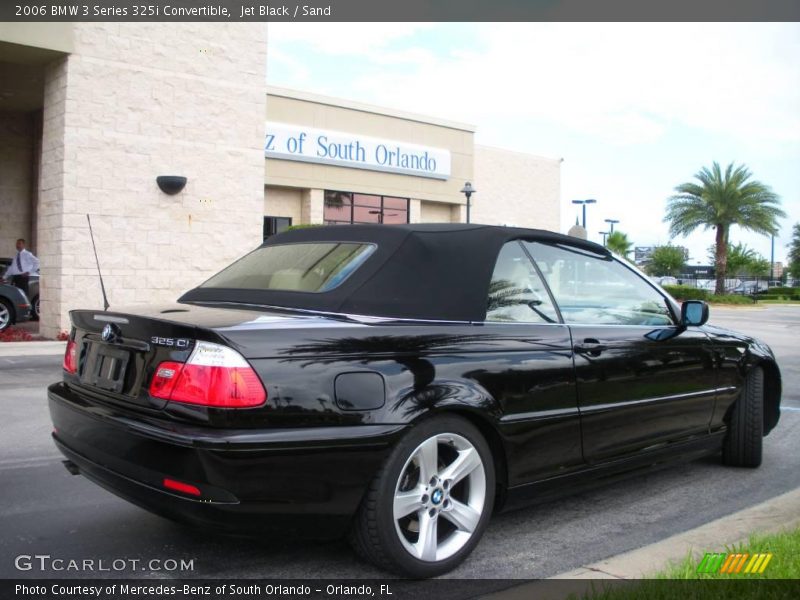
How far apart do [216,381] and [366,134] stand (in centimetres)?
2769

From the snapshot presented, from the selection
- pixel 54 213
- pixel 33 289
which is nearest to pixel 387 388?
pixel 54 213

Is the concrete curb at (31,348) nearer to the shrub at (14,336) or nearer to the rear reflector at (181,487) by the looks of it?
the shrub at (14,336)

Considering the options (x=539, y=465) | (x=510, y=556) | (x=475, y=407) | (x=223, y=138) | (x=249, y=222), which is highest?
(x=223, y=138)

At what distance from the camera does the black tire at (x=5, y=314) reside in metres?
14.4

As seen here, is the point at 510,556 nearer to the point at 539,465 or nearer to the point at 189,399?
the point at 539,465

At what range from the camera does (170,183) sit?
14945mm

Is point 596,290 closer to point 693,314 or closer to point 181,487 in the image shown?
point 693,314

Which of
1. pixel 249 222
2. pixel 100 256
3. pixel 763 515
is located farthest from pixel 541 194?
pixel 763 515

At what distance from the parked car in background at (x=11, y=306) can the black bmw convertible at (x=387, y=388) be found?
460 inches

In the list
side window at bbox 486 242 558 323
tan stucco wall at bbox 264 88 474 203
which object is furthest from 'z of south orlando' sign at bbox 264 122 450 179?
side window at bbox 486 242 558 323

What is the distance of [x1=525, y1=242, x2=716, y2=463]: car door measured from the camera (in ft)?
13.2

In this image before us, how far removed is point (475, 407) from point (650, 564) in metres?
1.03

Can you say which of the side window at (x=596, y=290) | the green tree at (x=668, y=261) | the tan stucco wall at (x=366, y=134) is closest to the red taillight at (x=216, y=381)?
the side window at (x=596, y=290)

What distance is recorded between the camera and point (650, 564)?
3.45 m
